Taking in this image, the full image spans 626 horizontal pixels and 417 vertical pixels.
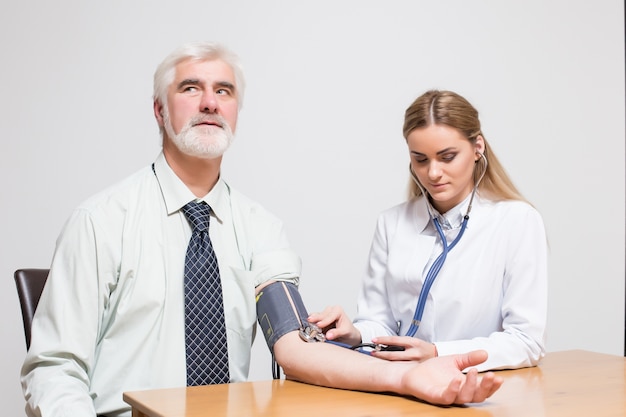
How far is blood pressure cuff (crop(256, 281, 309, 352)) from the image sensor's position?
2.02 meters

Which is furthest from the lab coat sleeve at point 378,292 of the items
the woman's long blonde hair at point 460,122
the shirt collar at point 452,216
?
the woman's long blonde hair at point 460,122

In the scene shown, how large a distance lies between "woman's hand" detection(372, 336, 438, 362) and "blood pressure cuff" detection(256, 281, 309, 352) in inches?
8.6

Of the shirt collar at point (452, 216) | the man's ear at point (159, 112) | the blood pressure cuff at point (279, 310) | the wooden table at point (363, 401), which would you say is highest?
the man's ear at point (159, 112)

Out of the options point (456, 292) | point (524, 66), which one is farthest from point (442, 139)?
point (524, 66)

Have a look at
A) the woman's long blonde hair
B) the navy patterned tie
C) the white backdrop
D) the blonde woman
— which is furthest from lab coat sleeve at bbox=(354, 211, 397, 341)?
the white backdrop

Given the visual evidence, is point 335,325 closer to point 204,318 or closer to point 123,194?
point 204,318

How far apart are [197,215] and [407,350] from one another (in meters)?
0.66

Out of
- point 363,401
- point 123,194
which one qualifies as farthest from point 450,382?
point 123,194

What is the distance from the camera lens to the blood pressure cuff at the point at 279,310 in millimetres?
2016

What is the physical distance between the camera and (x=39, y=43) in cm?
297

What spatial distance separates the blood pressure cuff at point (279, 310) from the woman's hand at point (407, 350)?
22 centimetres

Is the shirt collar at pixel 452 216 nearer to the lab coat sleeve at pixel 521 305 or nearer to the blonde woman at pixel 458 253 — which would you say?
the blonde woman at pixel 458 253

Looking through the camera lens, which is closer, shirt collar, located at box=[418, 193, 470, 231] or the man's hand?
the man's hand

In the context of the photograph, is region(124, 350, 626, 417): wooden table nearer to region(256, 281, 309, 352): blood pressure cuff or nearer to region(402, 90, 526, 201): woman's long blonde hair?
region(256, 281, 309, 352): blood pressure cuff
